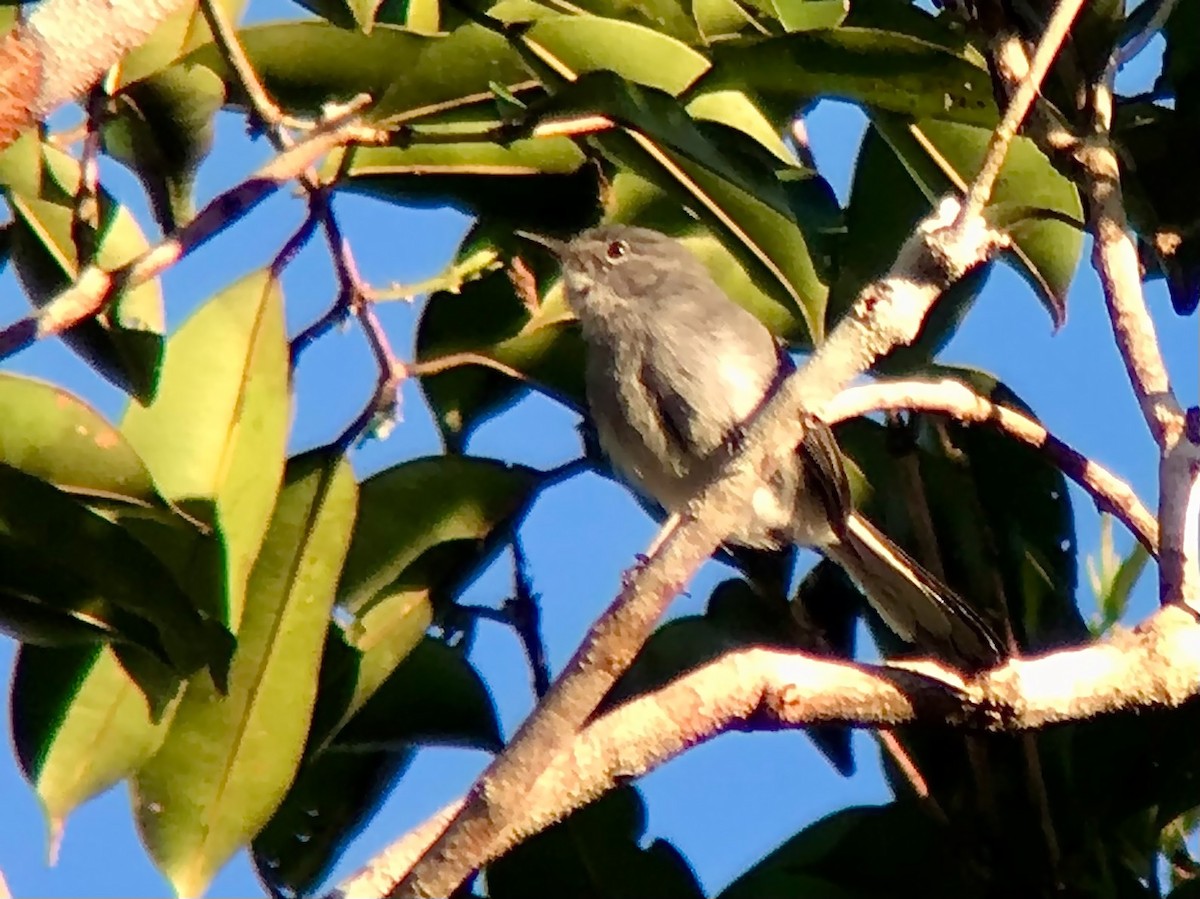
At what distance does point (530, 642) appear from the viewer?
95.7 inches

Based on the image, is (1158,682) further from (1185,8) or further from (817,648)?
(1185,8)

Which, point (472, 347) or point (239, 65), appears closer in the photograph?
point (239, 65)

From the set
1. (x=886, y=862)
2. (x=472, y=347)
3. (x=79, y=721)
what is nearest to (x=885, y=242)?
(x=472, y=347)

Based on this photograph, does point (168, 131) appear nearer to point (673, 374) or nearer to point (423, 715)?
point (423, 715)

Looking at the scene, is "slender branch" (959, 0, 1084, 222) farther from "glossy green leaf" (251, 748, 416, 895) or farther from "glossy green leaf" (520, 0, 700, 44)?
"glossy green leaf" (251, 748, 416, 895)

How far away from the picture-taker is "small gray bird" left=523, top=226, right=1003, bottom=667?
117 inches

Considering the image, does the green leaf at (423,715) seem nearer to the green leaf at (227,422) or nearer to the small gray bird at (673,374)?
the green leaf at (227,422)

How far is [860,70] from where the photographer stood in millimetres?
2186

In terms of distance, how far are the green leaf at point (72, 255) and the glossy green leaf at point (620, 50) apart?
592mm

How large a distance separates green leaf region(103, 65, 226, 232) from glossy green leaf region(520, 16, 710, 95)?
0.42 m

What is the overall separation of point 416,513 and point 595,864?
1.72 ft

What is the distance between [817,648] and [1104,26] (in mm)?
909

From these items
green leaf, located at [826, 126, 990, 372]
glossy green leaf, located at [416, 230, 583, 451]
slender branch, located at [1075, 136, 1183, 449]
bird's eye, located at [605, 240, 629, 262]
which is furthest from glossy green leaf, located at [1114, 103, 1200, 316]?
bird's eye, located at [605, 240, 629, 262]

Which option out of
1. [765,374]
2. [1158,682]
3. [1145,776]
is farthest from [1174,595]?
[765,374]
